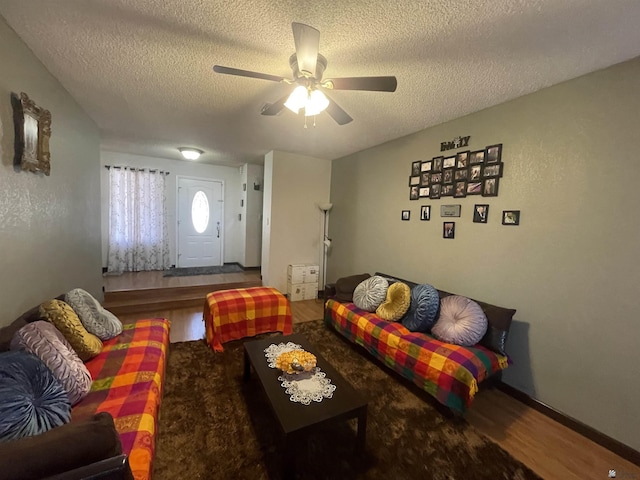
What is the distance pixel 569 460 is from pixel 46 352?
10.0 feet

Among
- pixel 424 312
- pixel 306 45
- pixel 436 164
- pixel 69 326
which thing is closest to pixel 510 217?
pixel 436 164

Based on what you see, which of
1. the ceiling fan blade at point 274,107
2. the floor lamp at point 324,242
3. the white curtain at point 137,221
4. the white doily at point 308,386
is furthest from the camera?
the white curtain at point 137,221

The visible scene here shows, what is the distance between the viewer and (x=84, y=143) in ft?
9.18

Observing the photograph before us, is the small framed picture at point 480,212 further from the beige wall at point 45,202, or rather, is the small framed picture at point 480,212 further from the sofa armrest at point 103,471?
the beige wall at point 45,202

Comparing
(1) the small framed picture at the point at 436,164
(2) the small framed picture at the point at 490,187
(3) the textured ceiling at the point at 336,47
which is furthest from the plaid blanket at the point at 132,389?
(1) the small framed picture at the point at 436,164

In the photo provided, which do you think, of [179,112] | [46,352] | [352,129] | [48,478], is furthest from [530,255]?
[179,112]

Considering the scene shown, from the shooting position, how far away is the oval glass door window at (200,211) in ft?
18.4

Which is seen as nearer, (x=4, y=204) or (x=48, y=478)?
(x=48, y=478)

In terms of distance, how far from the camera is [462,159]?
263cm

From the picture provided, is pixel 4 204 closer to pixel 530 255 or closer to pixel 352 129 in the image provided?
pixel 352 129

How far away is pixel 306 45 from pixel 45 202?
88.3 inches

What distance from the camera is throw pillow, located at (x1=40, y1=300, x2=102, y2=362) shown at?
1.64 metres

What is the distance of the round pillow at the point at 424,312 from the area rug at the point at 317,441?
0.50 meters

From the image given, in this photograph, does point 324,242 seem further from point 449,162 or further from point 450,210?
point 449,162
